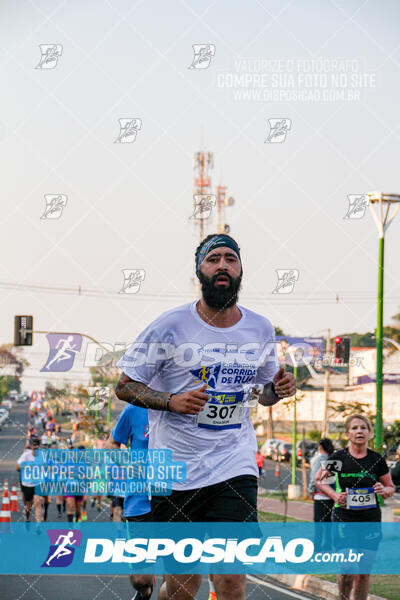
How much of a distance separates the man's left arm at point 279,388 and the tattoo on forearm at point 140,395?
58 cm

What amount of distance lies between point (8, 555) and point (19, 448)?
43.5 m

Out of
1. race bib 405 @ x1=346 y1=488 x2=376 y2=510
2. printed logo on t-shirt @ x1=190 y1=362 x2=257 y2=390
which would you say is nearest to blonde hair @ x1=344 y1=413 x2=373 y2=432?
race bib 405 @ x1=346 y1=488 x2=376 y2=510

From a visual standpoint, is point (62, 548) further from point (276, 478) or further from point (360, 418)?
point (276, 478)

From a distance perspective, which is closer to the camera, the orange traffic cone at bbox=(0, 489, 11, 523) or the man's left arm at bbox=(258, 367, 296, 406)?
the man's left arm at bbox=(258, 367, 296, 406)

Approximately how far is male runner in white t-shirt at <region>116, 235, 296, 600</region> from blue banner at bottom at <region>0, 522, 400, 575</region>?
0.15m

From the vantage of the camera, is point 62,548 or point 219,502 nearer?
point 219,502

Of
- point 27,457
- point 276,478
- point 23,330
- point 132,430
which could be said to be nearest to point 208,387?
point 132,430

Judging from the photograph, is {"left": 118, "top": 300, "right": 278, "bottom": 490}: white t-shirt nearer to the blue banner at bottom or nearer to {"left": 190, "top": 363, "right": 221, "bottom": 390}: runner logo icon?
{"left": 190, "top": 363, "right": 221, "bottom": 390}: runner logo icon

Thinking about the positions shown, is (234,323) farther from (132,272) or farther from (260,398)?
(132,272)

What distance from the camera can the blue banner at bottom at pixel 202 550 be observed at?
5203 mm

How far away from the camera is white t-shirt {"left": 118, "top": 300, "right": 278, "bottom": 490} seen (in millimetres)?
4957

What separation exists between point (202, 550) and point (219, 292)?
1529 mm

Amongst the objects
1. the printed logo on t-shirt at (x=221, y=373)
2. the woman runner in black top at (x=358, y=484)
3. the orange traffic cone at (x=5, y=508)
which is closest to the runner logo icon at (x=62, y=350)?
the orange traffic cone at (x=5, y=508)

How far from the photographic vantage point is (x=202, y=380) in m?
5.02
